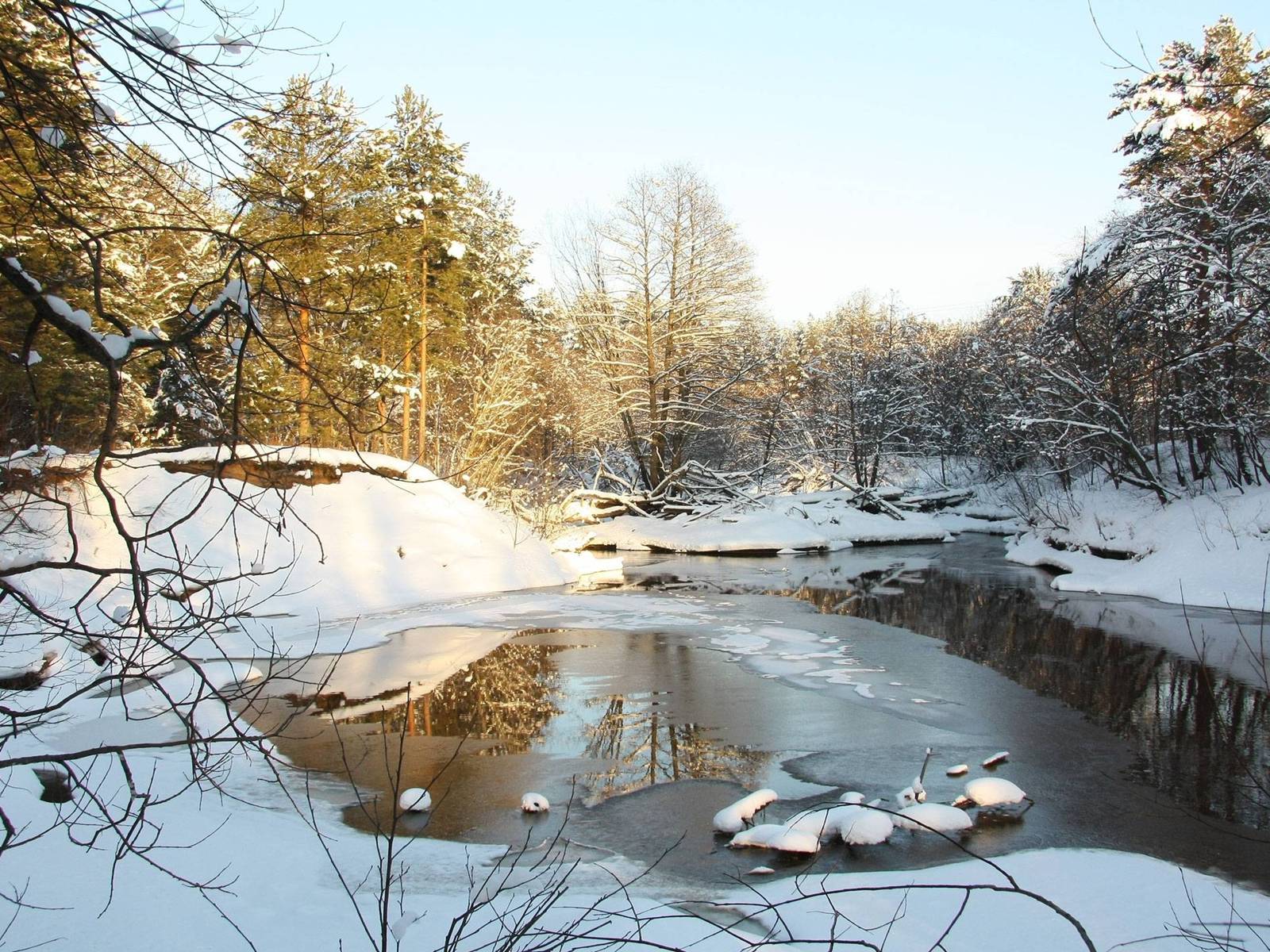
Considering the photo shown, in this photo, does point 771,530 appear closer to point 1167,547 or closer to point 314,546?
point 1167,547

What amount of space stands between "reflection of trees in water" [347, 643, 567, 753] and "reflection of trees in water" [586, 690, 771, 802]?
0.60m

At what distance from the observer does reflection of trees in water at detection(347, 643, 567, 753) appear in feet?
27.9

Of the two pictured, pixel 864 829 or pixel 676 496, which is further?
pixel 676 496

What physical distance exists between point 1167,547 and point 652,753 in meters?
15.1

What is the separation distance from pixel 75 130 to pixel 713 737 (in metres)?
6.83

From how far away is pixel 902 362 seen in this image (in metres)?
40.1

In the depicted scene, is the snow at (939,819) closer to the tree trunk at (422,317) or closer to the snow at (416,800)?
the snow at (416,800)

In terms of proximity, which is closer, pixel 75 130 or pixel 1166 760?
pixel 75 130

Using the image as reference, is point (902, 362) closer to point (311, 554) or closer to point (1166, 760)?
point (311, 554)

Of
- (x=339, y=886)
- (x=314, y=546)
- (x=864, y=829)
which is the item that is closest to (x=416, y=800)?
(x=339, y=886)

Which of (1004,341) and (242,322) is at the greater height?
(1004,341)

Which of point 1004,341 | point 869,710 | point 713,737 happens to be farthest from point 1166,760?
point 1004,341

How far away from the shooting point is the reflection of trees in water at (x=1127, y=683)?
23.4ft

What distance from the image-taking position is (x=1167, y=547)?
18.6 metres
